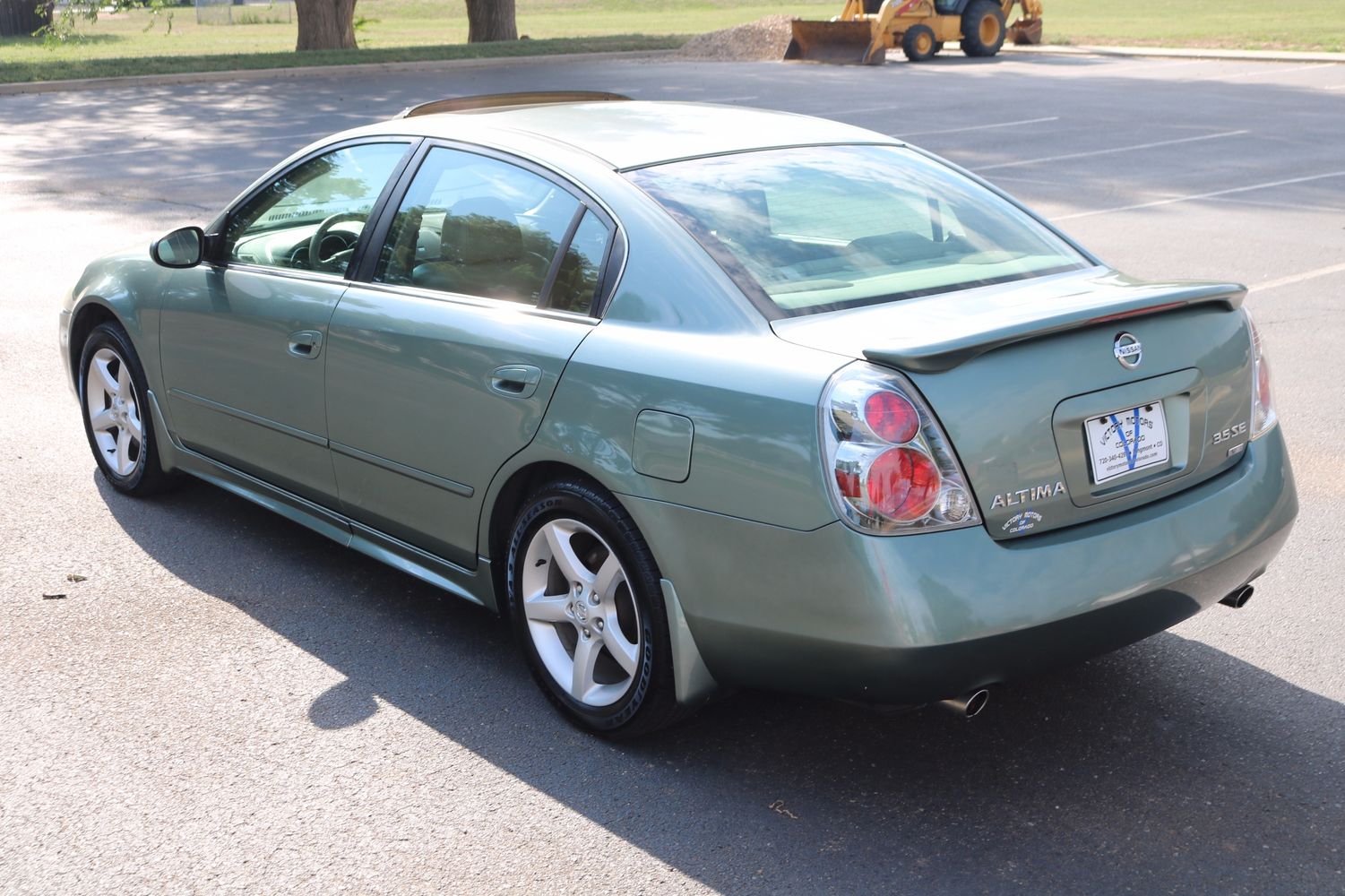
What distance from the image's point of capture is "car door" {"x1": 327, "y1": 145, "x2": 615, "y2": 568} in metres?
3.83

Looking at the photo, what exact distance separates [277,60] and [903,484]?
26.1m

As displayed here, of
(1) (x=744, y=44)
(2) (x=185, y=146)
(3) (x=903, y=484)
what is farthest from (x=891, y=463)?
(1) (x=744, y=44)

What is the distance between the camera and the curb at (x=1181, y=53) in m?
28.8

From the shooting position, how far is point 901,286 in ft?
12.2

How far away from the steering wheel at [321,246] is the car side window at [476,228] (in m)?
0.24

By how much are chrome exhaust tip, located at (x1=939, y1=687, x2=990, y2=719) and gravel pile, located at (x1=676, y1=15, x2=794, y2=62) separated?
28.3 m

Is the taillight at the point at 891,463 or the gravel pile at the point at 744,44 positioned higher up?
the gravel pile at the point at 744,44

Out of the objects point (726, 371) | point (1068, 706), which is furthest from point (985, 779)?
point (726, 371)

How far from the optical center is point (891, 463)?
3098mm

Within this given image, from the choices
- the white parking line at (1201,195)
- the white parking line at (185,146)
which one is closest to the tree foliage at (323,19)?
the white parking line at (185,146)

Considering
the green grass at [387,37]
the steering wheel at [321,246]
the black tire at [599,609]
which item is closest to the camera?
the black tire at [599,609]

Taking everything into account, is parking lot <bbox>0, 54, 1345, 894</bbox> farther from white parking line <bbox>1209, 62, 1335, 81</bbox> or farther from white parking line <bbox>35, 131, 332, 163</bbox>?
white parking line <bbox>1209, 62, 1335, 81</bbox>

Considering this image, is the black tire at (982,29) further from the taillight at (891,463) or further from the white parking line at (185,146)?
the taillight at (891,463)

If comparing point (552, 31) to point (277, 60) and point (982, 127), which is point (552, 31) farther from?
point (982, 127)
